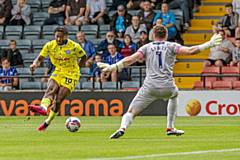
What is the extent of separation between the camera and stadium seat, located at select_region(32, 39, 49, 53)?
3206cm

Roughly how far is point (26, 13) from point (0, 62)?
2.91 metres

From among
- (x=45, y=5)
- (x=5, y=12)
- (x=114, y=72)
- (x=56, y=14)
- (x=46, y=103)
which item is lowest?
(x=46, y=103)

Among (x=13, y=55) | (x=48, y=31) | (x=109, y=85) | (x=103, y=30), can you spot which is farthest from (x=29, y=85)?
(x=103, y=30)

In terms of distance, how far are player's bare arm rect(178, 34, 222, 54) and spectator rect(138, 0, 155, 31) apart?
46.9 ft

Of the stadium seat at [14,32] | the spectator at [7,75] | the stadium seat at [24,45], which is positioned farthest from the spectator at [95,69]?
the stadium seat at [14,32]

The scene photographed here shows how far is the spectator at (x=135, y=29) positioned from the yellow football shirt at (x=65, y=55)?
9612mm

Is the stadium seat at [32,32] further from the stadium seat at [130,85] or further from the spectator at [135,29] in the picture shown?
the stadium seat at [130,85]

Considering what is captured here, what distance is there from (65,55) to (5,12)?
13.5m

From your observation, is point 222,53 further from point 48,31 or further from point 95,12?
point 48,31

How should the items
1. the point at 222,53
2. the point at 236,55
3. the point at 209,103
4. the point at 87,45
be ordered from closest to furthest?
the point at 209,103, the point at 236,55, the point at 222,53, the point at 87,45

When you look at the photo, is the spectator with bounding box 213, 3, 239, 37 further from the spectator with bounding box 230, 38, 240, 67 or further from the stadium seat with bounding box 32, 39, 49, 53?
the stadium seat with bounding box 32, 39, 49, 53

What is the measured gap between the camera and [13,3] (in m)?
34.6

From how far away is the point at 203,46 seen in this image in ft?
51.5

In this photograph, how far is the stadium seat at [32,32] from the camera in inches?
1293
